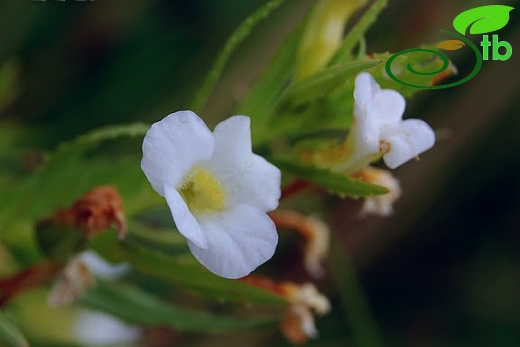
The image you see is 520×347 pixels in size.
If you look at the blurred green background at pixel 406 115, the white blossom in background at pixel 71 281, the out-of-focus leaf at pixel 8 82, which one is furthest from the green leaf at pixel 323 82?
the blurred green background at pixel 406 115

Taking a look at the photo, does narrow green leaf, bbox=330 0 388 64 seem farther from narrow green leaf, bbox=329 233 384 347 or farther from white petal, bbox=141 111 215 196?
narrow green leaf, bbox=329 233 384 347

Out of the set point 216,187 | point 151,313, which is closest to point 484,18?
point 216,187

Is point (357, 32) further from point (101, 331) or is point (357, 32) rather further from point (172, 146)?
point (101, 331)

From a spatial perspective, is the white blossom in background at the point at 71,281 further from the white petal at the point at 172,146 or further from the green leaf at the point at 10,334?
the white petal at the point at 172,146

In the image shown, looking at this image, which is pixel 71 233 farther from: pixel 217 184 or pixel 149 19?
pixel 149 19

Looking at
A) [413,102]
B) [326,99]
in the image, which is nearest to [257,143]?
[326,99]

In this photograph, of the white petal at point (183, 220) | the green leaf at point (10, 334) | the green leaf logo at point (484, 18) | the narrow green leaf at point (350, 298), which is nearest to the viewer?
the white petal at point (183, 220)
